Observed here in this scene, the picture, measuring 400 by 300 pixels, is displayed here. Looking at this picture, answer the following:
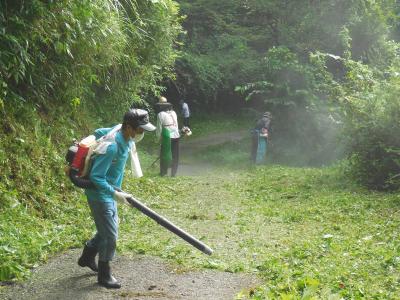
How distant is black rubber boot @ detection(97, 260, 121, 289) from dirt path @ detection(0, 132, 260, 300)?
6cm

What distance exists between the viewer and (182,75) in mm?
25125

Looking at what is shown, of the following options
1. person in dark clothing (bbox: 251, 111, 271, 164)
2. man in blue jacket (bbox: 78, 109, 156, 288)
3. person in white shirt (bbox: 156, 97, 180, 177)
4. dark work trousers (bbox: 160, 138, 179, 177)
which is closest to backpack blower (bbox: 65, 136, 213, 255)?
man in blue jacket (bbox: 78, 109, 156, 288)

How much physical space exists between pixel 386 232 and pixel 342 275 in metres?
2.80

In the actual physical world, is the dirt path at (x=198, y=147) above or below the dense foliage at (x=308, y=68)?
below

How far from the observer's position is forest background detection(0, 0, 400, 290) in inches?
319

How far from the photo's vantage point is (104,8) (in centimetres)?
930

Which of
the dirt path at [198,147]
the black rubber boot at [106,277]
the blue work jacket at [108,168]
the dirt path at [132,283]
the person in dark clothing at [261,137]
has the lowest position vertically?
the dirt path at [198,147]

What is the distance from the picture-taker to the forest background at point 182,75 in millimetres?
8094

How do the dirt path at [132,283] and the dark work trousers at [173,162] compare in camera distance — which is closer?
the dirt path at [132,283]

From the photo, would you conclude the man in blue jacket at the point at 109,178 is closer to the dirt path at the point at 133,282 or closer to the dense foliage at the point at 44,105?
the dirt path at the point at 133,282

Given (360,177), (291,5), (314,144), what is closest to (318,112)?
(314,144)

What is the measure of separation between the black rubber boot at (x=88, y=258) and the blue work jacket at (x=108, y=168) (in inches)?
29.7

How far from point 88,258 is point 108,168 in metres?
1.21

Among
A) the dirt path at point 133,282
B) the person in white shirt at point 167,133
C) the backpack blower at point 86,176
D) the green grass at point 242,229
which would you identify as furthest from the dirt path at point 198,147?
the backpack blower at point 86,176
